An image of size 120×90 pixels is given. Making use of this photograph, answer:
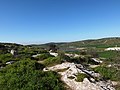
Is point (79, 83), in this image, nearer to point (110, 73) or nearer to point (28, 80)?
point (28, 80)

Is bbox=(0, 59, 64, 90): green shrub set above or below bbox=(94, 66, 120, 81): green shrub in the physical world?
above

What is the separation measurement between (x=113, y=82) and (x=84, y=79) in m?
4.92

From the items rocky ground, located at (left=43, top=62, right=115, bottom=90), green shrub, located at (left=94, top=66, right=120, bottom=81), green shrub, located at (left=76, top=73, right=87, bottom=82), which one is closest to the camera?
rocky ground, located at (left=43, top=62, right=115, bottom=90)

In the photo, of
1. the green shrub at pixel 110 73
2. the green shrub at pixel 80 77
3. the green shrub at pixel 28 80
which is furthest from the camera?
the green shrub at pixel 110 73

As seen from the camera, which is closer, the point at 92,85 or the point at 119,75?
the point at 92,85

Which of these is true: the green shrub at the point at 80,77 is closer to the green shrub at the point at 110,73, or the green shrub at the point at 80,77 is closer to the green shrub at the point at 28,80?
the green shrub at the point at 28,80

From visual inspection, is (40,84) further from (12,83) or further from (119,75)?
(119,75)

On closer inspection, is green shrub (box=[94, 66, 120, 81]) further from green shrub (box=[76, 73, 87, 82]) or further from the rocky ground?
green shrub (box=[76, 73, 87, 82])

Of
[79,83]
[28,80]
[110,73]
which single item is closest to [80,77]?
[79,83]

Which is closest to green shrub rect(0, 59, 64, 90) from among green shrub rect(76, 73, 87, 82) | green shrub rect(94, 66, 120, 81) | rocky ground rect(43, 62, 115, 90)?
rocky ground rect(43, 62, 115, 90)

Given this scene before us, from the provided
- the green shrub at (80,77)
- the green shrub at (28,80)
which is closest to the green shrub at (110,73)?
the green shrub at (80,77)

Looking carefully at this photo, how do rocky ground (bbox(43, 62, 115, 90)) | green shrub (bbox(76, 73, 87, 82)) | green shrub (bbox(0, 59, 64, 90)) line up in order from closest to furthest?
green shrub (bbox(0, 59, 64, 90)) → rocky ground (bbox(43, 62, 115, 90)) → green shrub (bbox(76, 73, 87, 82))

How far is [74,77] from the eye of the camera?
2655cm

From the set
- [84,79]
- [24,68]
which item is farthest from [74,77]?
[24,68]
